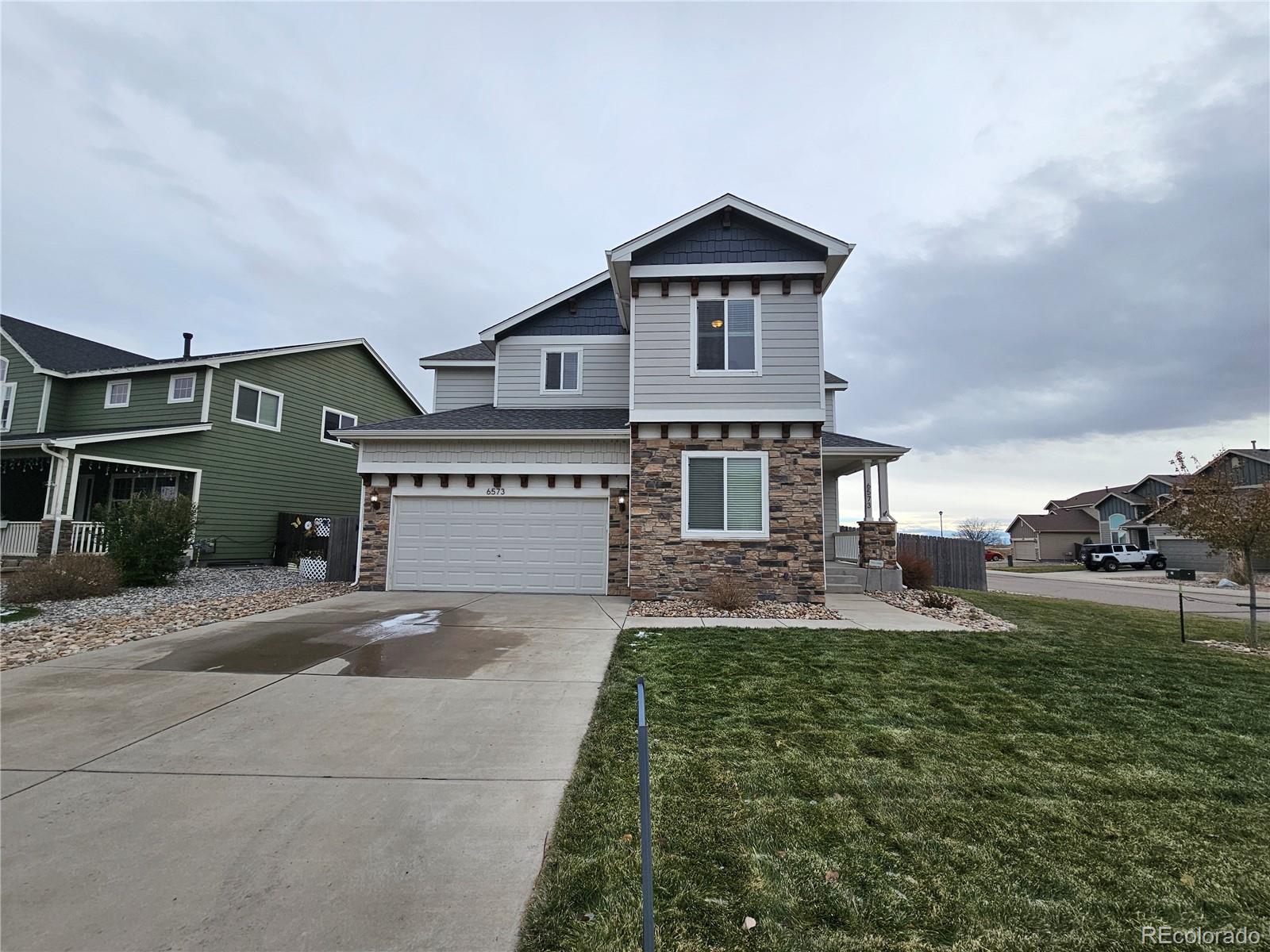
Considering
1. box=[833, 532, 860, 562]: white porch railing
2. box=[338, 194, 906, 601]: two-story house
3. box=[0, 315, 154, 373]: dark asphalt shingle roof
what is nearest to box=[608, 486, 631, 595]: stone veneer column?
box=[338, 194, 906, 601]: two-story house

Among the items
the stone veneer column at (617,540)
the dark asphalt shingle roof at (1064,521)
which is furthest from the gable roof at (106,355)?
the dark asphalt shingle roof at (1064,521)

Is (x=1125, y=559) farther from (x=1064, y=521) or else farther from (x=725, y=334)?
(x=725, y=334)

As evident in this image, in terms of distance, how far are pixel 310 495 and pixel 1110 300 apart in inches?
1099

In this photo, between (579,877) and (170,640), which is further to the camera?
(170,640)

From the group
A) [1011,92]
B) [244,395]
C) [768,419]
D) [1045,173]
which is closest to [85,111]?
[244,395]

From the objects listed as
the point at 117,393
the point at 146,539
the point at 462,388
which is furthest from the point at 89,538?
the point at 462,388

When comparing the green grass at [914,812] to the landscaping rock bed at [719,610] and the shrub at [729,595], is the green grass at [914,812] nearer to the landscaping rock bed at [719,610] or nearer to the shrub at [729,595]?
the landscaping rock bed at [719,610]

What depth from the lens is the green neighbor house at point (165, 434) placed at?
572 inches

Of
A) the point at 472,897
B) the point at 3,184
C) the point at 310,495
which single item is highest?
the point at 3,184

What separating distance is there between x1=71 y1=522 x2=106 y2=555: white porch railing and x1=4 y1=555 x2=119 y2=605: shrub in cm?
294

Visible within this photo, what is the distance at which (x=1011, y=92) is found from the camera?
11.0m

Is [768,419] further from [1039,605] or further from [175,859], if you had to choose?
[175,859]

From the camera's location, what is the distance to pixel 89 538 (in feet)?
45.4

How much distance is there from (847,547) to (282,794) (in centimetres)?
1489
